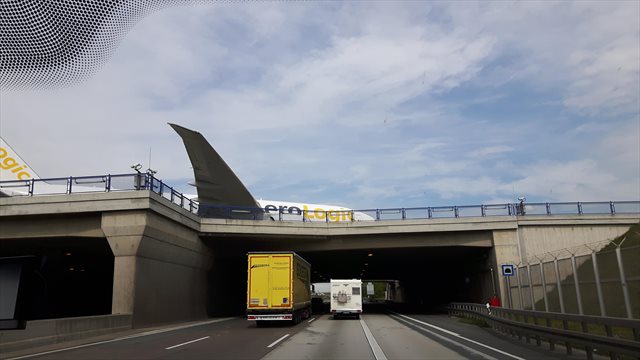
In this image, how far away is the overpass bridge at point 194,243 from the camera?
25109 millimetres

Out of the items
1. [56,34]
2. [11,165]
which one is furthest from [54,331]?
[11,165]

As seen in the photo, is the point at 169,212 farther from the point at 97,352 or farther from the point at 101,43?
the point at 101,43

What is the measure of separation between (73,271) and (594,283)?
131 feet

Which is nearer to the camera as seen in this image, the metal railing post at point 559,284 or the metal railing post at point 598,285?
the metal railing post at point 598,285

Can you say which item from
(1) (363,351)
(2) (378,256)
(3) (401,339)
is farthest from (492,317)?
(2) (378,256)

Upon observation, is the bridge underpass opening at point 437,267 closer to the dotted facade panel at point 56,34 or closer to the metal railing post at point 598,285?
the metal railing post at point 598,285

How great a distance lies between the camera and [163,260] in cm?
2758

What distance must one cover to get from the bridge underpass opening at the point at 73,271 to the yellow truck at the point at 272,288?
880 cm

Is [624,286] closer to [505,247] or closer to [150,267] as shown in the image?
[150,267]

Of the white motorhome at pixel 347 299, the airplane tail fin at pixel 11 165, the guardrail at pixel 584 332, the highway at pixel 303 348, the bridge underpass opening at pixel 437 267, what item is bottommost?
the highway at pixel 303 348

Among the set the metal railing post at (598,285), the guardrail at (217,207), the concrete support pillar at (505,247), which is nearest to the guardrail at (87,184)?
the guardrail at (217,207)

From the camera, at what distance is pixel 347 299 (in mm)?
33312

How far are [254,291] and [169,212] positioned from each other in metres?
6.76

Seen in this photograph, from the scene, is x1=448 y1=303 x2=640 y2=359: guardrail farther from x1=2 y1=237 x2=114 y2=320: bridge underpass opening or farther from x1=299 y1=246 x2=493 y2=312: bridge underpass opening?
x1=2 y1=237 x2=114 y2=320: bridge underpass opening
